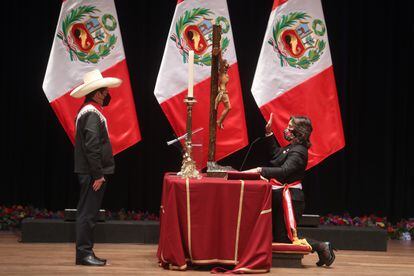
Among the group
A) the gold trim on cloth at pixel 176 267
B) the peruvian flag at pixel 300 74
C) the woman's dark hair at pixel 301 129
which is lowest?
the gold trim on cloth at pixel 176 267

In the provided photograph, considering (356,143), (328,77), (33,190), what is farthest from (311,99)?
(33,190)

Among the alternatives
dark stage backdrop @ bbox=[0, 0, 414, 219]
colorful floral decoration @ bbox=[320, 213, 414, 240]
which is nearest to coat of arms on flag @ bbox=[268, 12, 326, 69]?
dark stage backdrop @ bbox=[0, 0, 414, 219]

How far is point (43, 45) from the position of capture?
697 centimetres

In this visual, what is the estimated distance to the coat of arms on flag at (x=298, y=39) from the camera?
6191 millimetres

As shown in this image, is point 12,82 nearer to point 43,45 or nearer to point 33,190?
point 43,45

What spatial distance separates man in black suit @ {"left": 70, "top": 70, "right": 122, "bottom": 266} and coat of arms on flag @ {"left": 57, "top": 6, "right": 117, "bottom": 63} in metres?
1.21

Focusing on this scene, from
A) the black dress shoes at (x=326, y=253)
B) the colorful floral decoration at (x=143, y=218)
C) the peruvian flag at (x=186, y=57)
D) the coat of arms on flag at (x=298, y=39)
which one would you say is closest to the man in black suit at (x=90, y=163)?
the peruvian flag at (x=186, y=57)

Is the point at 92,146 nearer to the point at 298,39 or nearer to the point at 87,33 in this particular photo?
the point at 87,33

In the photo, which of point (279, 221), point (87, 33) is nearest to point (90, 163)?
point (279, 221)

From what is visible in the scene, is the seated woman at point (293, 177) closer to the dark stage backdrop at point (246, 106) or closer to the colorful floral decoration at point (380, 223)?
the colorful floral decoration at point (380, 223)

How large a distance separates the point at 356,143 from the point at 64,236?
9.62 feet

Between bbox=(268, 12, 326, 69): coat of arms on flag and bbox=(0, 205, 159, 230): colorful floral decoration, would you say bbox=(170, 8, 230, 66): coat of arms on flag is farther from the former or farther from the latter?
bbox=(0, 205, 159, 230): colorful floral decoration

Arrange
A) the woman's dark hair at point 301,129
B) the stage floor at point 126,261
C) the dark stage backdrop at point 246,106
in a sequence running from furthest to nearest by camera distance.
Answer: the dark stage backdrop at point 246,106
the woman's dark hair at point 301,129
the stage floor at point 126,261

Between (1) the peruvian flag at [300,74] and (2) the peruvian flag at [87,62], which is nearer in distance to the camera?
(2) the peruvian flag at [87,62]
